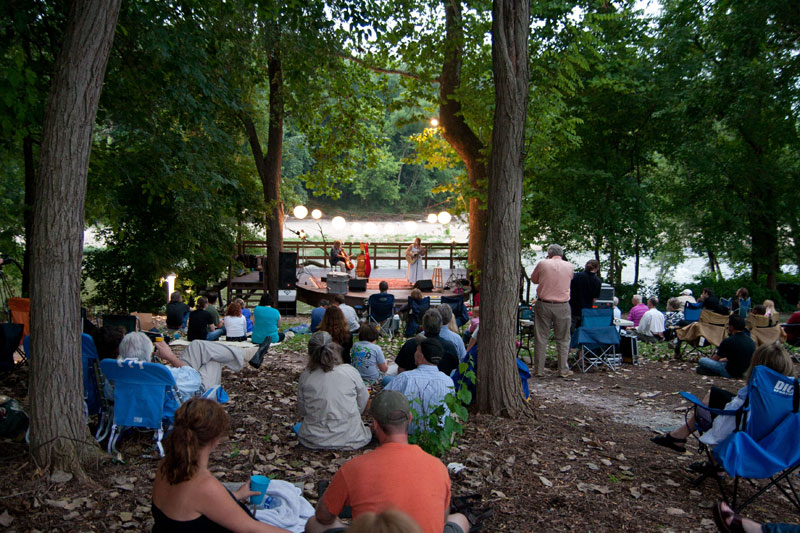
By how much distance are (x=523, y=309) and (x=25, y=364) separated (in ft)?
23.5

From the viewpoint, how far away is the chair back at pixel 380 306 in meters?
11.2

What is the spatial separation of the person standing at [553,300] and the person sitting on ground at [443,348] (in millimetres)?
2341

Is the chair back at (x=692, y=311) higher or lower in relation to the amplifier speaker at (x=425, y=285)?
lower

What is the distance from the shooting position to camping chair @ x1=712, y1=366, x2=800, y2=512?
3734 millimetres

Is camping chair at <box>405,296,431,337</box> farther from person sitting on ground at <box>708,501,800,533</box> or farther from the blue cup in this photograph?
Answer: the blue cup

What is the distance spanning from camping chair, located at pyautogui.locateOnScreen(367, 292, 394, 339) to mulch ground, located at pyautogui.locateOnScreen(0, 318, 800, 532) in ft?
16.2

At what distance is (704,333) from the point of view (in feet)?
30.0

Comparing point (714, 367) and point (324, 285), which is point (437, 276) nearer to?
point (324, 285)

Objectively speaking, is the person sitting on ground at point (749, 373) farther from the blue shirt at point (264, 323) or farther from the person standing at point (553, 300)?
the blue shirt at point (264, 323)

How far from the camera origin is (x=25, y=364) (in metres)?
7.02

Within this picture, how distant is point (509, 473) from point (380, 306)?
7.11 m

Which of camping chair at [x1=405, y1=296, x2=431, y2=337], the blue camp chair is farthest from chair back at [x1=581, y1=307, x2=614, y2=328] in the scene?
the blue camp chair

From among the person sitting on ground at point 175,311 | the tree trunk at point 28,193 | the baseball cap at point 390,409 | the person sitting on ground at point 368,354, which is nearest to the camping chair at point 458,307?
the person sitting on ground at point 175,311

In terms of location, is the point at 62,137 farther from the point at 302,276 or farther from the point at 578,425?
the point at 302,276
